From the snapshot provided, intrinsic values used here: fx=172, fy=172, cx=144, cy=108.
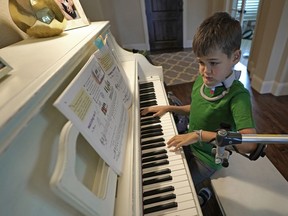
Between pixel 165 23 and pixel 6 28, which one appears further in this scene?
pixel 165 23

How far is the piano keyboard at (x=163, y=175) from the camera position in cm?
68

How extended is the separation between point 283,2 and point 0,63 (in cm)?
267

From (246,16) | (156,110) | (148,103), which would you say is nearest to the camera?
(156,110)

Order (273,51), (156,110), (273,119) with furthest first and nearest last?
(273,51) < (273,119) < (156,110)

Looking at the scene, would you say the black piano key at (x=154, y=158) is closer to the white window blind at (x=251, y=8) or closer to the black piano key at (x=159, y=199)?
the black piano key at (x=159, y=199)

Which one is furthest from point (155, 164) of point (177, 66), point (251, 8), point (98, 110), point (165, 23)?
point (251, 8)

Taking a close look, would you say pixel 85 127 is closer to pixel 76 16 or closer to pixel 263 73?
pixel 76 16

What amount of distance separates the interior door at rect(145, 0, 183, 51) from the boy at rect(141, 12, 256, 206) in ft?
13.8

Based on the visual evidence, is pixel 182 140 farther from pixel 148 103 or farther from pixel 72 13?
pixel 72 13

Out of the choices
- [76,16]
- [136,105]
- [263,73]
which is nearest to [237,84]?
[136,105]

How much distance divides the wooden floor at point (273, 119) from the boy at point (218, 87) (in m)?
1.03

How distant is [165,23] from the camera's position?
4656 millimetres

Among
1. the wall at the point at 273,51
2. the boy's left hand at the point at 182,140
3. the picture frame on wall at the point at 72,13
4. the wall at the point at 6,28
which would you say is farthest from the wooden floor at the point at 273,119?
the wall at the point at 6,28

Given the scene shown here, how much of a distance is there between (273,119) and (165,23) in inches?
145
